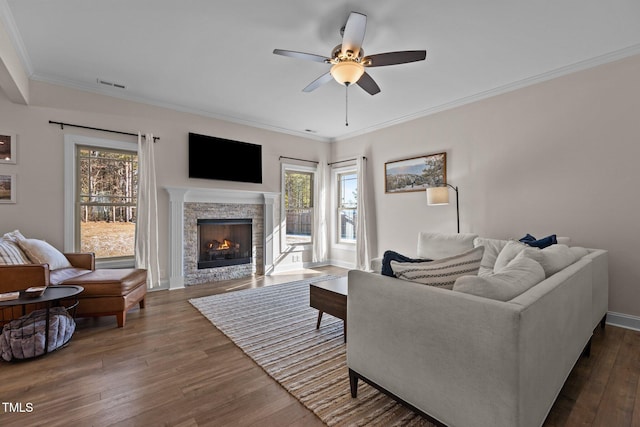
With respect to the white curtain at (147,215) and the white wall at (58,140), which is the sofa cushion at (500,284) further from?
the white wall at (58,140)

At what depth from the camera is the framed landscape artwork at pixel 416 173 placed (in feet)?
14.8

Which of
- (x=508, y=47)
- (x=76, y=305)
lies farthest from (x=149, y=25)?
(x=508, y=47)

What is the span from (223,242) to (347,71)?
3655mm

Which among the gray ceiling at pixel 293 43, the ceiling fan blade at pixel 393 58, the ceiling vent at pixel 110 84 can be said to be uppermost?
the ceiling vent at pixel 110 84

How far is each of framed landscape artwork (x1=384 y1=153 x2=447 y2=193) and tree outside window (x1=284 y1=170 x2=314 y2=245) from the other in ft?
5.62

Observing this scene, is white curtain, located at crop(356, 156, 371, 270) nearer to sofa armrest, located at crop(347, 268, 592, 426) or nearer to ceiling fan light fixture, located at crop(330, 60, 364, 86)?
ceiling fan light fixture, located at crop(330, 60, 364, 86)

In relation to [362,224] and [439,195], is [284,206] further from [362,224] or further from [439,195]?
[439,195]

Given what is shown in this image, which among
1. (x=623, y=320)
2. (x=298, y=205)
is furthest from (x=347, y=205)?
(x=623, y=320)

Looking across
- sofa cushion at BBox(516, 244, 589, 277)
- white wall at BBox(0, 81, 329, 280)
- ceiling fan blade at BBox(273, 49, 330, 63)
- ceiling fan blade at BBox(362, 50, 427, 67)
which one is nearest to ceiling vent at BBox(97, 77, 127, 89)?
white wall at BBox(0, 81, 329, 280)

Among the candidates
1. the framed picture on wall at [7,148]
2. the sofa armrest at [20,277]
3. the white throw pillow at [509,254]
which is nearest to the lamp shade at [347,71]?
the white throw pillow at [509,254]

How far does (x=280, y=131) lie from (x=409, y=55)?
3570 mm

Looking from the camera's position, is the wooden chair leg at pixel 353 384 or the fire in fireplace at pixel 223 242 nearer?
the wooden chair leg at pixel 353 384

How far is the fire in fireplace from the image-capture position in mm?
4852

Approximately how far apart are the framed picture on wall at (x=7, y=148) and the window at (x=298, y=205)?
367cm
